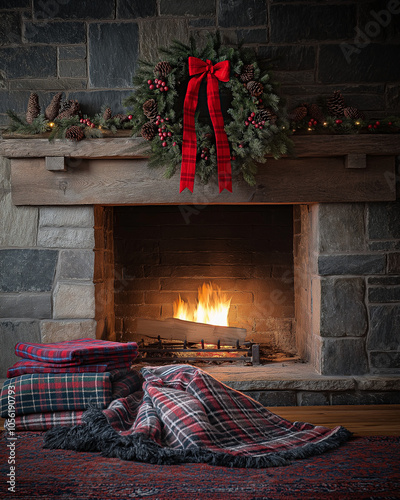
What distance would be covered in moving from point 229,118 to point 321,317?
3.96 feet

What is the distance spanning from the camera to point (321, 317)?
290 centimetres

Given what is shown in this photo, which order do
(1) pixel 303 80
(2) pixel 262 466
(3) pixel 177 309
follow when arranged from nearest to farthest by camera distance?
(2) pixel 262 466 → (1) pixel 303 80 → (3) pixel 177 309

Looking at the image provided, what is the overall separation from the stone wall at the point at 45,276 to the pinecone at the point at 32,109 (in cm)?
49

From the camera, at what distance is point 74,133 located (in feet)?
9.12

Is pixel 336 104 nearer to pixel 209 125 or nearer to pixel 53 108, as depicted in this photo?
pixel 209 125

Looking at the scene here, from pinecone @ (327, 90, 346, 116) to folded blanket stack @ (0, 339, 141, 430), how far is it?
173 centimetres

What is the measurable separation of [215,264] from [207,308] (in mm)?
305

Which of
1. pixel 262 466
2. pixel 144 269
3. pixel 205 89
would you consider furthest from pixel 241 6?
pixel 262 466

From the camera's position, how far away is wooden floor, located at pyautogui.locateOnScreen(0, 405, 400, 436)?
A: 2381mm

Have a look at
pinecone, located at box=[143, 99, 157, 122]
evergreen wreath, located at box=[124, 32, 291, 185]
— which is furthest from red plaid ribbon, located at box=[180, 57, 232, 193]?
pinecone, located at box=[143, 99, 157, 122]

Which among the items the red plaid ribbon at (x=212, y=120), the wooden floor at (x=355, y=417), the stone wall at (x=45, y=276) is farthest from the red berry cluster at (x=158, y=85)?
the wooden floor at (x=355, y=417)

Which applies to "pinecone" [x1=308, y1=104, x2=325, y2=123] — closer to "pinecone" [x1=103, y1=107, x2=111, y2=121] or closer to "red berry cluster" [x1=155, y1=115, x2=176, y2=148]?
"red berry cluster" [x1=155, y1=115, x2=176, y2=148]

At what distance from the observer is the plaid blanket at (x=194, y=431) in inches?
75.1

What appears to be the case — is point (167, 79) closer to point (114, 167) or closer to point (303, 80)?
point (114, 167)
